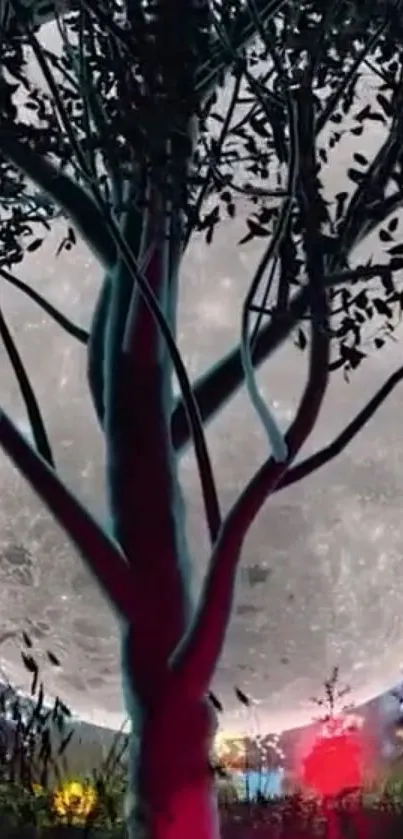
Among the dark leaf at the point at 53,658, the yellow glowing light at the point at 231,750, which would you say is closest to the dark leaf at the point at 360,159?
the dark leaf at the point at 53,658

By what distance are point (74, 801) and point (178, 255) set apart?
114 centimetres

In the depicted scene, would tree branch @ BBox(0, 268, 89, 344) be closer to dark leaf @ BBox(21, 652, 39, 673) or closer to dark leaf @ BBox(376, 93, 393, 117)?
dark leaf @ BBox(21, 652, 39, 673)

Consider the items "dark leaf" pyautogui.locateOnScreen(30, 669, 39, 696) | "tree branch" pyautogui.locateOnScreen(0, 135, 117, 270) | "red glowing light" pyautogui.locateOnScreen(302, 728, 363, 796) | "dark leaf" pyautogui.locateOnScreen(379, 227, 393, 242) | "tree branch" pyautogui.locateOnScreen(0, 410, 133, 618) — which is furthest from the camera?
"red glowing light" pyautogui.locateOnScreen(302, 728, 363, 796)

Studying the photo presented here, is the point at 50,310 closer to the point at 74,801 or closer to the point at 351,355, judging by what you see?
the point at 351,355

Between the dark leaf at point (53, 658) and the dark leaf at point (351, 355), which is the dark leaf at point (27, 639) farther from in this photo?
the dark leaf at point (351, 355)

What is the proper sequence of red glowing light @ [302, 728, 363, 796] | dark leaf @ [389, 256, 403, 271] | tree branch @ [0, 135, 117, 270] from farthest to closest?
red glowing light @ [302, 728, 363, 796] → tree branch @ [0, 135, 117, 270] → dark leaf @ [389, 256, 403, 271]

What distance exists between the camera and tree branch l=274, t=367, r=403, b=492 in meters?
2.68

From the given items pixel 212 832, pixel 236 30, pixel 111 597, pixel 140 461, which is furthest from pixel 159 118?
pixel 212 832

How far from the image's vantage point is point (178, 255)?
111 inches

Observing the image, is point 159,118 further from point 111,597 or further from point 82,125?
point 111,597

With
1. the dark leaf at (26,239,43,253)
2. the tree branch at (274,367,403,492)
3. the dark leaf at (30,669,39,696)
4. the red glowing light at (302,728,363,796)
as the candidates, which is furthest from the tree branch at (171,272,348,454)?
the red glowing light at (302,728,363,796)

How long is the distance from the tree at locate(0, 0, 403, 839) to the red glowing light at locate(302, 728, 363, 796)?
58cm

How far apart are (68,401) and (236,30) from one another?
0.86 m

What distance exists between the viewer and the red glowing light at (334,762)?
303 cm
